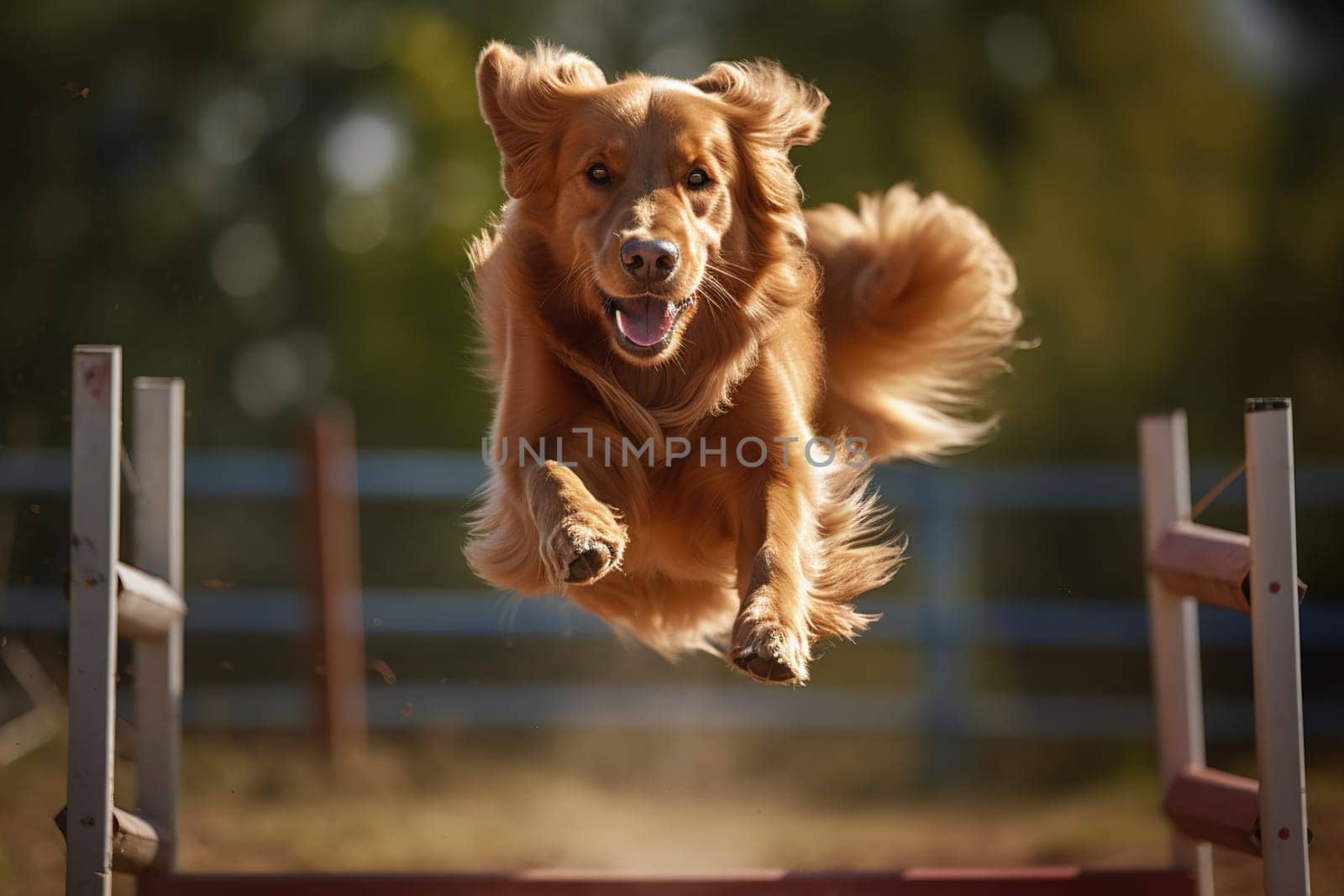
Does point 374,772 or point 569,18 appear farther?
point 569,18

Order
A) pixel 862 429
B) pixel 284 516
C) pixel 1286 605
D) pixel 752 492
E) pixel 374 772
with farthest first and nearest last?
pixel 284 516, pixel 374 772, pixel 862 429, pixel 752 492, pixel 1286 605

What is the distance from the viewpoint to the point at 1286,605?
280 cm

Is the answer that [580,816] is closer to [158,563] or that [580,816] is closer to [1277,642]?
[158,563]

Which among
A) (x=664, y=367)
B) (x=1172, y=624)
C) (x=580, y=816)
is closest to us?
(x=664, y=367)

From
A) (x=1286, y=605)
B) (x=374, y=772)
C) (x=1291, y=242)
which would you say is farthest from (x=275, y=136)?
(x=1286, y=605)

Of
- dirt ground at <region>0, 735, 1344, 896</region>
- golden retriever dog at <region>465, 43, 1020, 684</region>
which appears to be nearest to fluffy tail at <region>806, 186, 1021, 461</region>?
golden retriever dog at <region>465, 43, 1020, 684</region>

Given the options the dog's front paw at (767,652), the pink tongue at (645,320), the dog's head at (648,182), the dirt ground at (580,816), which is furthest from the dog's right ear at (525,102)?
the dirt ground at (580,816)

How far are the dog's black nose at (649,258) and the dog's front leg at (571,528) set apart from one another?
454 mm

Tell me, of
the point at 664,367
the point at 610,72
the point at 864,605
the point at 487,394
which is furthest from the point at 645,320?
the point at 610,72

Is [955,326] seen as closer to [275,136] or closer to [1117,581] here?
[1117,581]

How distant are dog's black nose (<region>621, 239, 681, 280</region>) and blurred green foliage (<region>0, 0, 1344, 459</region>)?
580cm

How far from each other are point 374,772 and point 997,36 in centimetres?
607

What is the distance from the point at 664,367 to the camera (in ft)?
10.2

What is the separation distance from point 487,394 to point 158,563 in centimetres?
293
